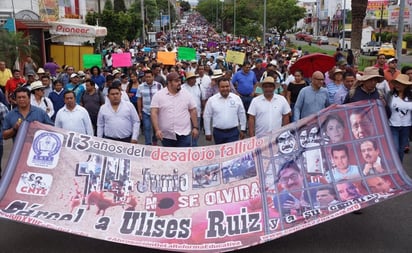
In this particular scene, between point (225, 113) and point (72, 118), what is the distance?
2.18 metres

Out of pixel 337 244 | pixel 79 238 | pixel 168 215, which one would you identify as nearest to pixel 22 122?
pixel 79 238

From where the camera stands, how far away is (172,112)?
742 centimetres

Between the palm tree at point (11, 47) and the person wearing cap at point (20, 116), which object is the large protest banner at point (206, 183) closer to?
the person wearing cap at point (20, 116)

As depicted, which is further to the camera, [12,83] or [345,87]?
[12,83]

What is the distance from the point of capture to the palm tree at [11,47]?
61.2ft

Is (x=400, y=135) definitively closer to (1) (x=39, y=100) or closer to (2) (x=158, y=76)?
(1) (x=39, y=100)

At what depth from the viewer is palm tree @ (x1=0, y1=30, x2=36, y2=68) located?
1864 cm

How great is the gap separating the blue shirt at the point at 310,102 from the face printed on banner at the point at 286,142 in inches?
63.5

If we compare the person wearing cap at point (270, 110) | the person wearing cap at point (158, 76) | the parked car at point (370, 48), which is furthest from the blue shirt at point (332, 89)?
the parked car at point (370, 48)

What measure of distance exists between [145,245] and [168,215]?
1.91 feet

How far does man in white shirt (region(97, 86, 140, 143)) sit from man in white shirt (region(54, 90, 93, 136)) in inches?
10.0

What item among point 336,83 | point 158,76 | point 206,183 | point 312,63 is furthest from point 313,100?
point 158,76

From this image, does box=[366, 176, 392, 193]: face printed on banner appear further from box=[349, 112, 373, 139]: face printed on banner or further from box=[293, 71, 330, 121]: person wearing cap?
box=[293, 71, 330, 121]: person wearing cap

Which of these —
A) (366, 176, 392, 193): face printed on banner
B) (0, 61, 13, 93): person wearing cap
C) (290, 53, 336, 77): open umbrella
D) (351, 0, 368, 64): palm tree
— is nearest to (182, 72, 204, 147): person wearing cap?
(290, 53, 336, 77): open umbrella
